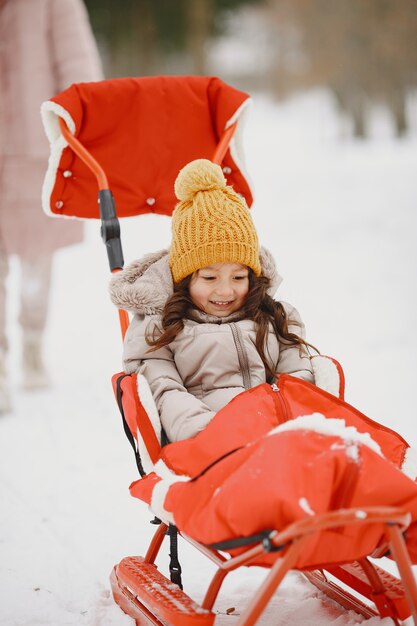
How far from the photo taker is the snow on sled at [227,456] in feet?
6.13

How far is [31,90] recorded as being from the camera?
466cm

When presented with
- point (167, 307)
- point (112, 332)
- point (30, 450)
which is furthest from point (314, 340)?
point (167, 307)

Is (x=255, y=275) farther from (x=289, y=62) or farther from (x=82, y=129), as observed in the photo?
(x=289, y=62)

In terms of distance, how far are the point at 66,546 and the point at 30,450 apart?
3.32 ft

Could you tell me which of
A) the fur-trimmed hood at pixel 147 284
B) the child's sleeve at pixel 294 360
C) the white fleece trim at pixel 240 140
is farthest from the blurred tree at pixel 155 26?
the child's sleeve at pixel 294 360

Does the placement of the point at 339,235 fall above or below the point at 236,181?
below

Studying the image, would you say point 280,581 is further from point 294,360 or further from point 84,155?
point 84,155

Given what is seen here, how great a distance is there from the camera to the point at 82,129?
3312 mm

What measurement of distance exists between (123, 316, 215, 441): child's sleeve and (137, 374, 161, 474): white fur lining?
3 cm

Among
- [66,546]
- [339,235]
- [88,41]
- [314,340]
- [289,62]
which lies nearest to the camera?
[66,546]

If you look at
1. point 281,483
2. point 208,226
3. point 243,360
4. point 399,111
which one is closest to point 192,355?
point 243,360

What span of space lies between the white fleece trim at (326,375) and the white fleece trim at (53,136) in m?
1.23

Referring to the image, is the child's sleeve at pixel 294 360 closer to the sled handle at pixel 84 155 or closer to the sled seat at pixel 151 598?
the sled seat at pixel 151 598

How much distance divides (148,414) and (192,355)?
0.88ft
